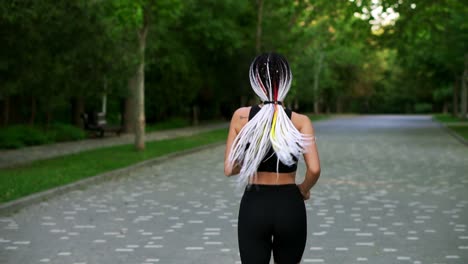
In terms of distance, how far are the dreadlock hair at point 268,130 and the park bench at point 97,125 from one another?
27257mm

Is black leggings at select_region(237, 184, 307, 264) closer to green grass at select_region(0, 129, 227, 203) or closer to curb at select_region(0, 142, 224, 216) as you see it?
curb at select_region(0, 142, 224, 216)

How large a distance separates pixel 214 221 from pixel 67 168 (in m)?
7.44

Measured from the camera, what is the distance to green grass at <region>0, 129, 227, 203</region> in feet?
41.3

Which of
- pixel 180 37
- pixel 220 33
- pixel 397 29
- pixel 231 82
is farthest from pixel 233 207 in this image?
pixel 231 82

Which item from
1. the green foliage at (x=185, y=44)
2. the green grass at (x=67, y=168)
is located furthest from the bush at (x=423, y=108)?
the green grass at (x=67, y=168)

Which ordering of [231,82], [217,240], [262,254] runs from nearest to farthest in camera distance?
[262,254], [217,240], [231,82]

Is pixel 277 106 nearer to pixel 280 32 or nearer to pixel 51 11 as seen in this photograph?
pixel 51 11

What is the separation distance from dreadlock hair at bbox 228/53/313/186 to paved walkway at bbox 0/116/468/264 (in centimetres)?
333

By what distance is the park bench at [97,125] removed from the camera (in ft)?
101

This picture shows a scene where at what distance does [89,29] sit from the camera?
57.5 ft

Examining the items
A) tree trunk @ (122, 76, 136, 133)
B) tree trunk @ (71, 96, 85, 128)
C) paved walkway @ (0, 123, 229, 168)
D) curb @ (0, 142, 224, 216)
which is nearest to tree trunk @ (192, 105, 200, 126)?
tree trunk @ (122, 76, 136, 133)

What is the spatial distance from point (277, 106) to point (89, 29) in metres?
14.1

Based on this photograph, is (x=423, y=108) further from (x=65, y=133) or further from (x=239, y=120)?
(x=239, y=120)

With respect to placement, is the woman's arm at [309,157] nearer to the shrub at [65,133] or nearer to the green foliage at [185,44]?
the green foliage at [185,44]
